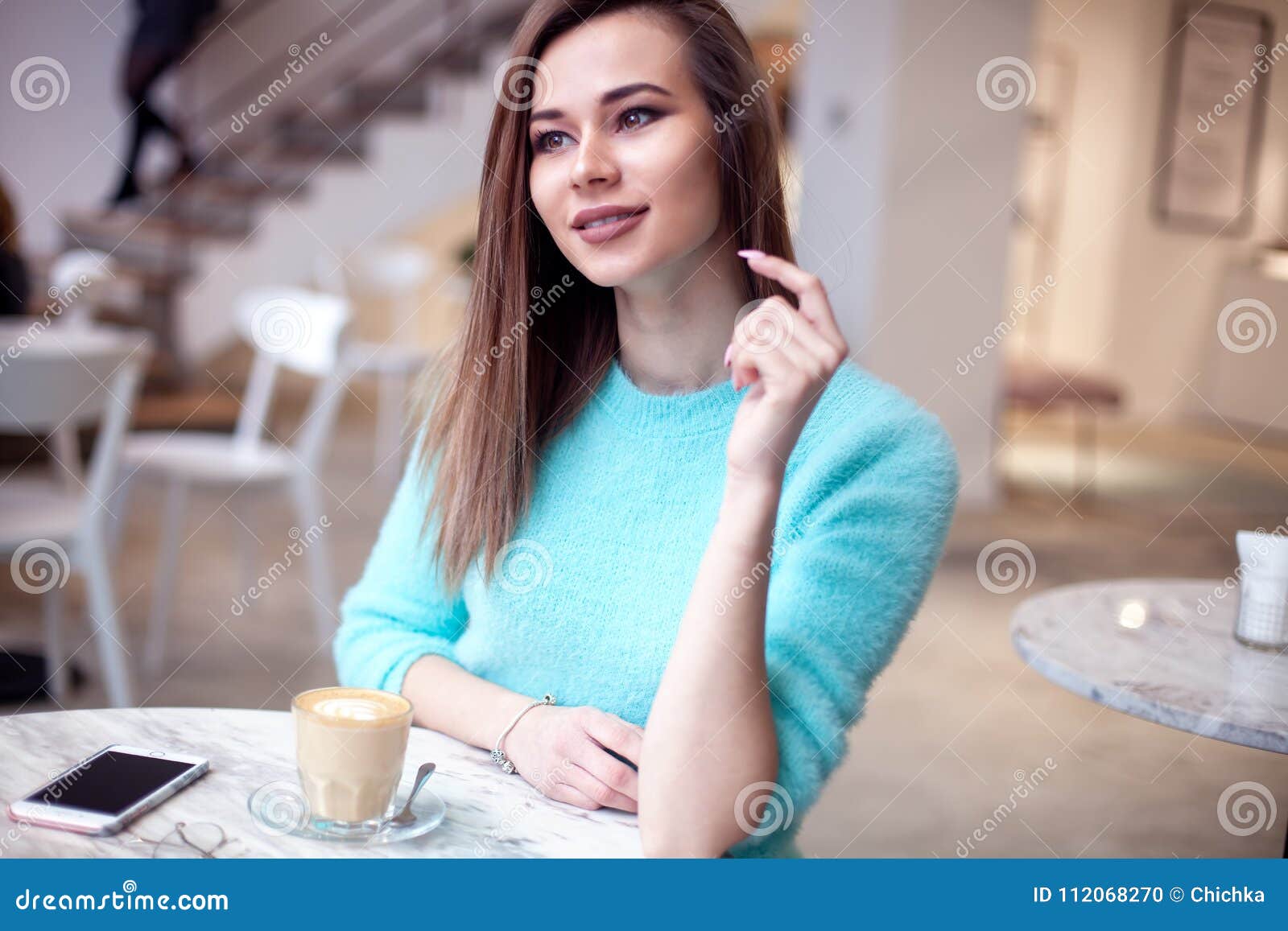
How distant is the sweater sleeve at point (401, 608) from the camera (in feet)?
3.86

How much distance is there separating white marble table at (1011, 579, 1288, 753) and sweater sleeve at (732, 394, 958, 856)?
388 mm

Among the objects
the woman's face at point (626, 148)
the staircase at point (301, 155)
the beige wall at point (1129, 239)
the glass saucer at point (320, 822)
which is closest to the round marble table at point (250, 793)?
the glass saucer at point (320, 822)

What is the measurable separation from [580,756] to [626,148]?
542mm

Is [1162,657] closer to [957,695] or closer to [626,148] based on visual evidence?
[626,148]

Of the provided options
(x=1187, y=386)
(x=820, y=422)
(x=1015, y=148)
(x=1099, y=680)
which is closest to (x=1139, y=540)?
(x=1015, y=148)

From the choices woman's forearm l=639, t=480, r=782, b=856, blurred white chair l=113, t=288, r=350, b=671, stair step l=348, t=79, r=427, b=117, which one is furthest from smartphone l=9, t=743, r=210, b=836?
stair step l=348, t=79, r=427, b=117

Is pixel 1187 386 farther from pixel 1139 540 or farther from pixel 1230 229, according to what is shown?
pixel 1139 540

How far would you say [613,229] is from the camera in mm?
1060

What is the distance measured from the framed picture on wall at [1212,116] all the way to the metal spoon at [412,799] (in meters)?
7.02

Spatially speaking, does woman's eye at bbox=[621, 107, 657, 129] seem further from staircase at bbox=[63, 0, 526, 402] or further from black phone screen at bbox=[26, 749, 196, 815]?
staircase at bbox=[63, 0, 526, 402]

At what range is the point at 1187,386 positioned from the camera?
7.64 metres

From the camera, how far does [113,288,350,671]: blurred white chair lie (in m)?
3.16
